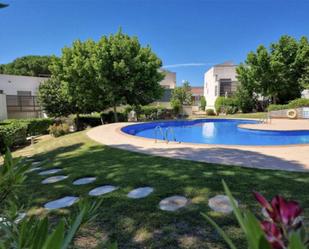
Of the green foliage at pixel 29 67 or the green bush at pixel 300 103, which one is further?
the green foliage at pixel 29 67

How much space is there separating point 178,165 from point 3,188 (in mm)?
4539

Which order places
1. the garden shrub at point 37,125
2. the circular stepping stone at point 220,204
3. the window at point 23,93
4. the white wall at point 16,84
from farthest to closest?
the window at point 23,93, the white wall at point 16,84, the garden shrub at point 37,125, the circular stepping stone at point 220,204

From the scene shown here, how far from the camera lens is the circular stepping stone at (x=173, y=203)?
11.5 ft

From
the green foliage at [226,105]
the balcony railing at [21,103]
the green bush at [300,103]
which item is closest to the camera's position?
the green bush at [300,103]

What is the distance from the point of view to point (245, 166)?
18.0 ft

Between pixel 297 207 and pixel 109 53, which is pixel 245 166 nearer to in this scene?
pixel 297 207

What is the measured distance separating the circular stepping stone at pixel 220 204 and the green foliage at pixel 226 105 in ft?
83.9

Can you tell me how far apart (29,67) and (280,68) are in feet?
132

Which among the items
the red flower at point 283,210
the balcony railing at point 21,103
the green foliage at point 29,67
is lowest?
the red flower at point 283,210

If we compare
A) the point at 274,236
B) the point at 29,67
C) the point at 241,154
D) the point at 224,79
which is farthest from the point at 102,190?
the point at 29,67

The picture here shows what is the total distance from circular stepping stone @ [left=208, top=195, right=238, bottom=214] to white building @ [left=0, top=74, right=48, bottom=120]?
78.2ft

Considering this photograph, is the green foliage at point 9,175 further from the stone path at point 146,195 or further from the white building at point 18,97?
the white building at point 18,97

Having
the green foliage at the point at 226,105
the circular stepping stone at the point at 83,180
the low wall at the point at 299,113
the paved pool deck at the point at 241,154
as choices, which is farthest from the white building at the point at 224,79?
the circular stepping stone at the point at 83,180

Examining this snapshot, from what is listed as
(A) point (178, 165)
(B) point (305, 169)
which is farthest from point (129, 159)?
(B) point (305, 169)
